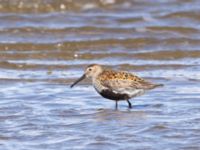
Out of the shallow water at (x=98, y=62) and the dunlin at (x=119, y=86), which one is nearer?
the shallow water at (x=98, y=62)

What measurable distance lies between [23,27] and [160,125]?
307 inches

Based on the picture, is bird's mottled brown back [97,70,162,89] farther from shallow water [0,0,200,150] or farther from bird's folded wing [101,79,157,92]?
shallow water [0,0,200,150]

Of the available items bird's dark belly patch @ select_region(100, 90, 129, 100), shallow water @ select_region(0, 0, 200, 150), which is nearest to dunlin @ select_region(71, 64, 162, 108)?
bird's dark belly patch @ select_region(100, 90, 129, 100)

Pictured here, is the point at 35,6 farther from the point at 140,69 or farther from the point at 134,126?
the point at 134,126

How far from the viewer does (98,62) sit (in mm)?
12594

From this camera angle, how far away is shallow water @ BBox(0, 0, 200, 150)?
7517mm

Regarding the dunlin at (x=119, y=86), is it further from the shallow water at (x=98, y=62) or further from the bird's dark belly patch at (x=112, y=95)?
the shallow water at (x=98, y=62)

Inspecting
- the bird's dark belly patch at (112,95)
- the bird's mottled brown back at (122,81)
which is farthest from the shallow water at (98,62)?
the bird's mottled brown back at (122,81)

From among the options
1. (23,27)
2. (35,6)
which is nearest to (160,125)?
(23,27)

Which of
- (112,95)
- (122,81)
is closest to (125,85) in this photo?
Answer: (122,81)

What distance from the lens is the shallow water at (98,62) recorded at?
24.7 ft

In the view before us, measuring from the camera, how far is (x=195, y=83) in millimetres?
10516

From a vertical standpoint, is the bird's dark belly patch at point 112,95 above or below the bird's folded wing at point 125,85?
below

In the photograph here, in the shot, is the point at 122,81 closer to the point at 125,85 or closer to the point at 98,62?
the point at 125,85
